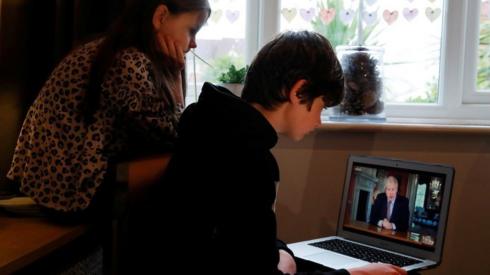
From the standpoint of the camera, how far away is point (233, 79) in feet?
6.31

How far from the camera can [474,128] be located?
5.71 feet

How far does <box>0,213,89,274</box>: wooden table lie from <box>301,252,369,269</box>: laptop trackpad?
0.58 m

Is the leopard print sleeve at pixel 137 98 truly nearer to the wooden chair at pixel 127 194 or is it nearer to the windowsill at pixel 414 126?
the wooden chair at pixel 127 194

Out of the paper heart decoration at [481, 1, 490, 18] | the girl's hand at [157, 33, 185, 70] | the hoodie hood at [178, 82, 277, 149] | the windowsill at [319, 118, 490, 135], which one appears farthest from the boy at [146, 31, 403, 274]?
the paper heart decoration at [481, 1, 490, 18]

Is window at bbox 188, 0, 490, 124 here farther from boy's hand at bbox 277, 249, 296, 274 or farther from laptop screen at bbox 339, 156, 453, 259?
boy's hand at bbox 277, 249, 296, 274

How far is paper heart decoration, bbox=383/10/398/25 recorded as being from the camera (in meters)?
2.03

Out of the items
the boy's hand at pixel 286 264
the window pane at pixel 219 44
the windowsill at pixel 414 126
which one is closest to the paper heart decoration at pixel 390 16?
the windowsill at pixel 414 126

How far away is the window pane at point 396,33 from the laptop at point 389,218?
58 cm

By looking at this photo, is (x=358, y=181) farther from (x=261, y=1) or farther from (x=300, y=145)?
(x=261, y=1)

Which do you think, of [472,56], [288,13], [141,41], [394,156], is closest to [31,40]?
[141,41]

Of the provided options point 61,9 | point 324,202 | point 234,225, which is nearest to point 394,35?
point 324,202

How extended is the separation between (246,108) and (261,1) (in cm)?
113

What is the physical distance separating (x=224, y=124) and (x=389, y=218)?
666mm

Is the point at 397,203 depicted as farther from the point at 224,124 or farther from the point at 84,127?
the point at 84,127
